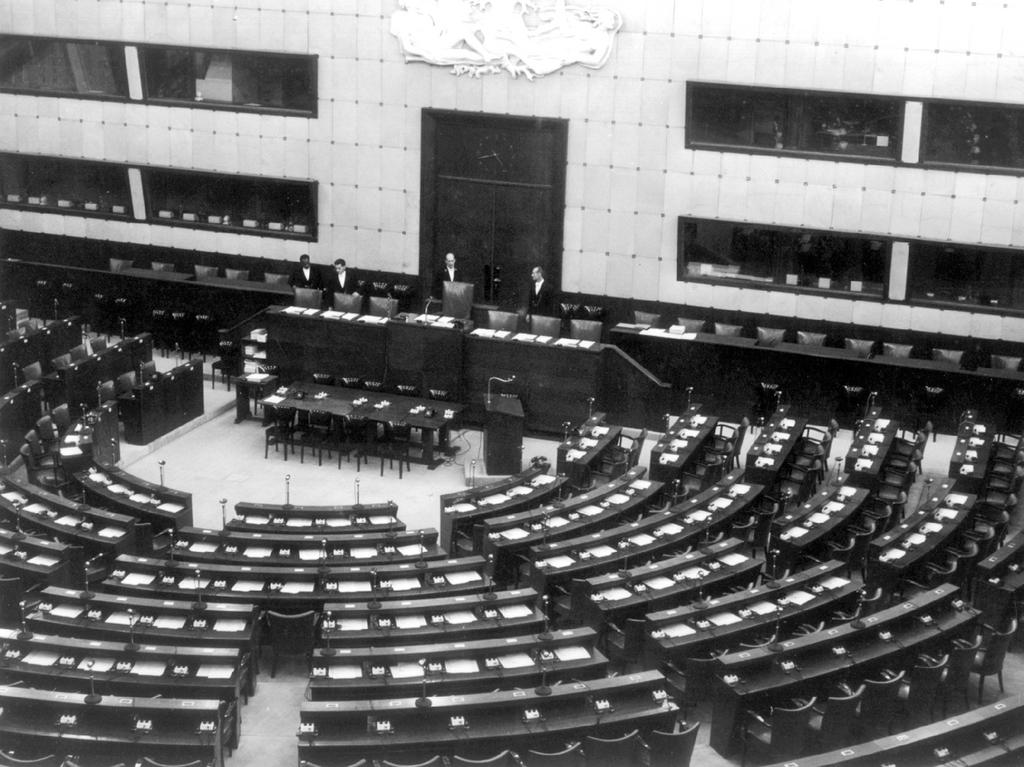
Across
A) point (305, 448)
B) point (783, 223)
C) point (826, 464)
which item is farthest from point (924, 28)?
point (305, 448)

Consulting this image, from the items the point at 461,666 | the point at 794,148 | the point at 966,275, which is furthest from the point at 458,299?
the point at 461,666

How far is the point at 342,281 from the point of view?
28.1 m

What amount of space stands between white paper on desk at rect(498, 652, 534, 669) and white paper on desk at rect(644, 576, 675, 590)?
7.75ft

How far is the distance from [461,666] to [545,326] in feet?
41.0

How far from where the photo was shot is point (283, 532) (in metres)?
17.7

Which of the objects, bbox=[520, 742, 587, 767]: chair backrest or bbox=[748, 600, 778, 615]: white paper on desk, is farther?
bbox=[748, 600, 778, 615]: white paper on desk

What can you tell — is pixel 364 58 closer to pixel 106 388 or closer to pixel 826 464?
pixel 106 388

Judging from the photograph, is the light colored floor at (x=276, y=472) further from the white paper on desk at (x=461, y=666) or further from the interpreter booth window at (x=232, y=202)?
the white paper on desk at (x=461, y=666)

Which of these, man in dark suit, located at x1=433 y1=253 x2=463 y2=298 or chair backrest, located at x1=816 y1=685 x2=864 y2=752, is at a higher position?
man in dark suit, located at x1=433 y1=253 x2=463 y2=298

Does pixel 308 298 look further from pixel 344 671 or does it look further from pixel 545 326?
pixel 344 671

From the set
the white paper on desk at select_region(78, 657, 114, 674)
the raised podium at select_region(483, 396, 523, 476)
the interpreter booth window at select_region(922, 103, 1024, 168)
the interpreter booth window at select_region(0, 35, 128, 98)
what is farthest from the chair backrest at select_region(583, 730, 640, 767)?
the interpreter booth window at select_region(0, 35, 128, 98)

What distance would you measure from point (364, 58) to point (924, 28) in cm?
1137

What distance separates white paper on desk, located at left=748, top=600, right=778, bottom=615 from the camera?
15367 millimetres

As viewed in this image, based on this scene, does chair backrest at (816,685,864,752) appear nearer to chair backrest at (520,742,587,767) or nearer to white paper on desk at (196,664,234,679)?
chair backrest at (520,742,587,767)
